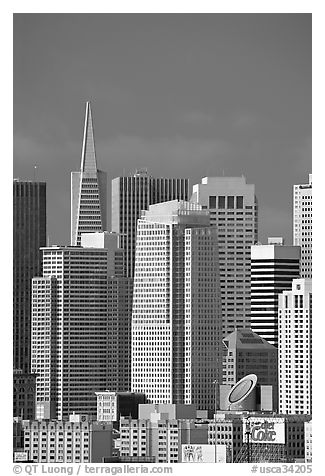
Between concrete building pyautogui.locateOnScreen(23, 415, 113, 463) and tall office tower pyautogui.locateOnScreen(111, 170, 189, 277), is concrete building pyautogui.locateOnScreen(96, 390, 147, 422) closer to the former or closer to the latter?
concrete building pyautogui.locateOnScreen(23, 415, 113, 463)

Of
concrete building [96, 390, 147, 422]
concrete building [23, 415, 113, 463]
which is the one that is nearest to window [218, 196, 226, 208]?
concrete building [96, 390, 147, 422]

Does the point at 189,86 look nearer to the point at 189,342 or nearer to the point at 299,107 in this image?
the point at 299,107

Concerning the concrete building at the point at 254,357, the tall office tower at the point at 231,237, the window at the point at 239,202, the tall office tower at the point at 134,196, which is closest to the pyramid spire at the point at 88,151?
the tall office tower at the point at 134,196

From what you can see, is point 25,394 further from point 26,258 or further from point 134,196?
point 134,196

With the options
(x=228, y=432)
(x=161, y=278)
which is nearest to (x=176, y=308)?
(x=161, y=278)

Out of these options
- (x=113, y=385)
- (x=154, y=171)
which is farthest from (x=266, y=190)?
(x=113, y=385)

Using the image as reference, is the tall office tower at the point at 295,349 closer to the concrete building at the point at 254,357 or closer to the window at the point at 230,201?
the concrete building at the point at 254,357
